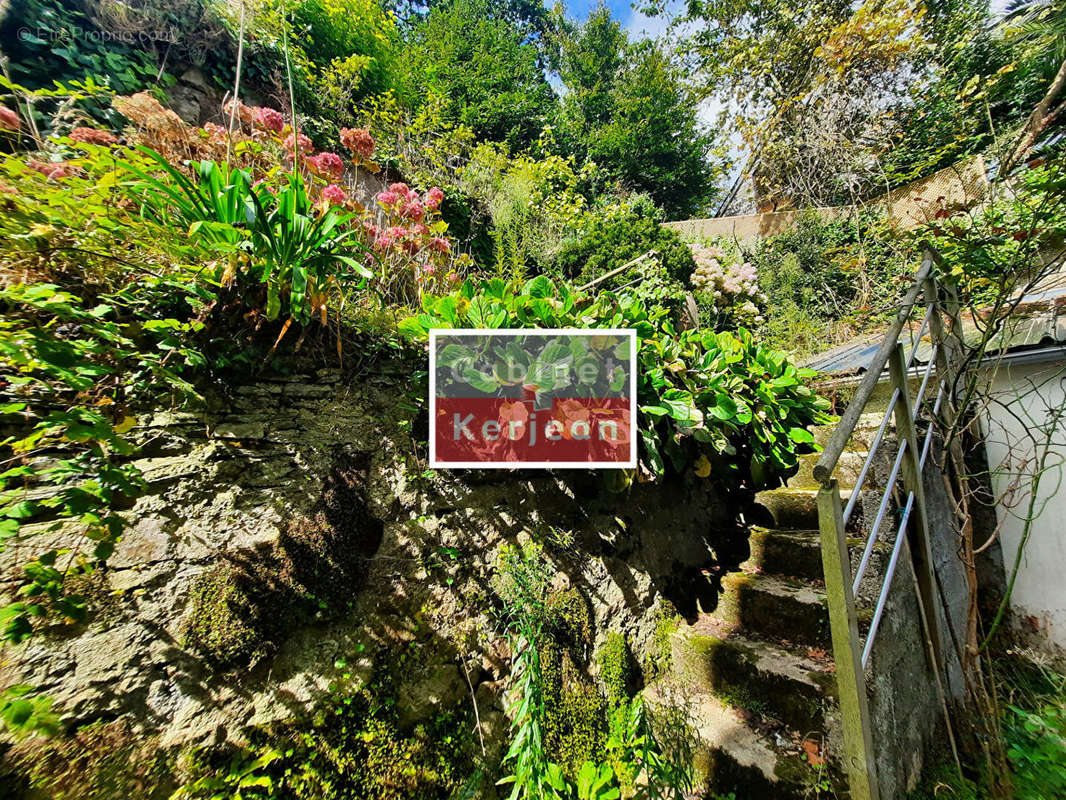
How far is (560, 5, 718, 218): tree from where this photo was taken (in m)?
11.2

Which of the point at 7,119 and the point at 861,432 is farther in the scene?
the point at 861,432

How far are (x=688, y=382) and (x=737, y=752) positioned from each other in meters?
1.50

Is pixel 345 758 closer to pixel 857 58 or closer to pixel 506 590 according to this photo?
pixel 506 590

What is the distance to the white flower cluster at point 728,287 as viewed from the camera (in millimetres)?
5934

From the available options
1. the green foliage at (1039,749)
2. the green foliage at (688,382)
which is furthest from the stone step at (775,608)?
the green foliage at (1039,749)

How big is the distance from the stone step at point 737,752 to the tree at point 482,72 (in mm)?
10561

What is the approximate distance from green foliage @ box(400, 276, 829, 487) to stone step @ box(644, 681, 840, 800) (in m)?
1.03

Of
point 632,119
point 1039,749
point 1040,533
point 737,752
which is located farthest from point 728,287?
point 632,119

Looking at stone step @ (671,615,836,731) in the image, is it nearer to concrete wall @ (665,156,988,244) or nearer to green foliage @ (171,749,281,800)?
green foliage @ (171,749,281,800)

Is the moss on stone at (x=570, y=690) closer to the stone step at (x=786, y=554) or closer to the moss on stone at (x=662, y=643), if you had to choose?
the moss on stone at (x=662, y=643)

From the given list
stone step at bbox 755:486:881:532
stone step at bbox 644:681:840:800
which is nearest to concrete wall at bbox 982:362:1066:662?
stone step at bbox 755:486:881:532

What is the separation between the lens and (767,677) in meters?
1.61

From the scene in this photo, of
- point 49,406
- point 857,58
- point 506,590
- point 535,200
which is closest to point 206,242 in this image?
point 49,406

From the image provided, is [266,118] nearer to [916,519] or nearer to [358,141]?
[358,141]
